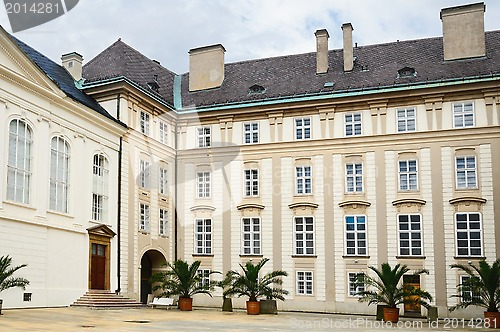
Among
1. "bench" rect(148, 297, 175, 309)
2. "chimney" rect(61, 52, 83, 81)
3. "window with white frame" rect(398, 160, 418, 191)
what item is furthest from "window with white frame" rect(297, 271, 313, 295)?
"chimney" rect(61, 52, 83, 81)

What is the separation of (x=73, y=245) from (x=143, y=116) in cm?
908

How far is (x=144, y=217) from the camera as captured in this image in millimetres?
37375

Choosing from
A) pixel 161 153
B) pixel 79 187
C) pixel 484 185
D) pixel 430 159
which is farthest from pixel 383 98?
pixel 79 187

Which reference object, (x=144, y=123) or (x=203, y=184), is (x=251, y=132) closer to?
(x=203, y=184)

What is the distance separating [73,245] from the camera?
3194 cm

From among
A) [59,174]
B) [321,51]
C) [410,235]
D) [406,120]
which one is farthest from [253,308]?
[321,51]

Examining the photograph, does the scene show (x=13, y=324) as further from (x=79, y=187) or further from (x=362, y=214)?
(x=362, y=214)

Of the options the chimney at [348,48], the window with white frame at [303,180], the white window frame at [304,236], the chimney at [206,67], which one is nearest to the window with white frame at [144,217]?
the white window frame at [304,236]

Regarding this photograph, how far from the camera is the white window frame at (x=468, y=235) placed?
3506cm

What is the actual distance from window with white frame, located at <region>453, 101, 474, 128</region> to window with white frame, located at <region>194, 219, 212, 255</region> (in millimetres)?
14625

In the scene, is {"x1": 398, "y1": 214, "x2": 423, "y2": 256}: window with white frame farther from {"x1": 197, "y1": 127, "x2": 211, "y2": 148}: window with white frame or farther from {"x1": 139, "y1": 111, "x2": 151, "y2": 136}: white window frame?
{"x1": 139, "y1": 111, "x2": 151, "y2": 136}: white window frame

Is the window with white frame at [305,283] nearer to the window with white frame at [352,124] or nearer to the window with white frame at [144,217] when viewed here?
the window with white frame at [352,124]

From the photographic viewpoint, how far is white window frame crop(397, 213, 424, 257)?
118ft

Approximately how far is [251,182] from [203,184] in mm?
2932
